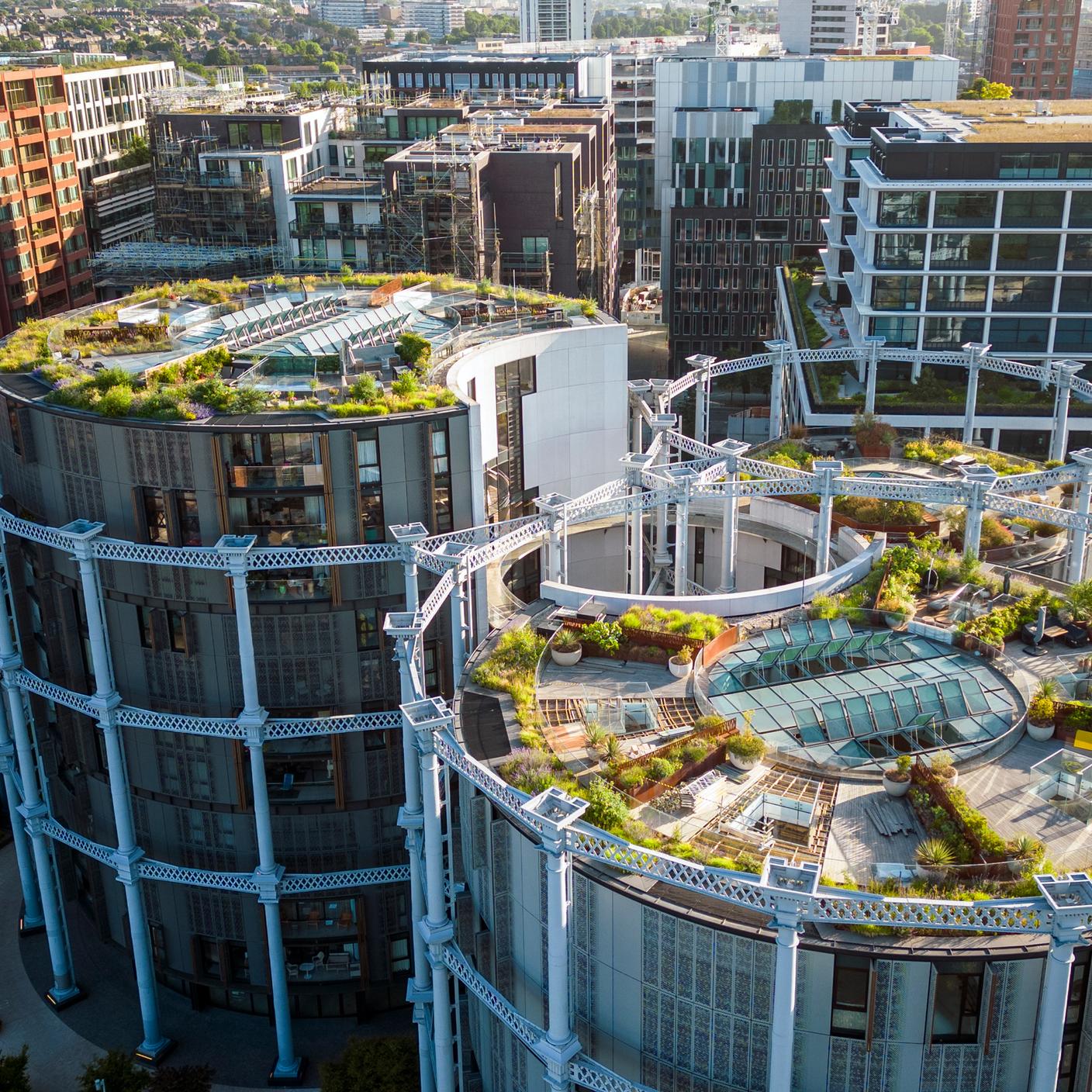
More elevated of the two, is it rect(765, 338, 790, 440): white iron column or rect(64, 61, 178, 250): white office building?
rect(64, 61, 178, 250): white office building

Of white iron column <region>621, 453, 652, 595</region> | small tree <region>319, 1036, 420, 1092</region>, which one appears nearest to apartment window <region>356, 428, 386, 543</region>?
white iron column <region>621, 453, 652, 595</region>

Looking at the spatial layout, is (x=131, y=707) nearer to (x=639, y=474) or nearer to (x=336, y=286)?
(x=639, y=474)

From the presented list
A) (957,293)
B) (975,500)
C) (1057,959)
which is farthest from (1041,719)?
(957,293)

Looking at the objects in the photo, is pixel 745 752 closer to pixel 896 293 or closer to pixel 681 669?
pixel 681 669

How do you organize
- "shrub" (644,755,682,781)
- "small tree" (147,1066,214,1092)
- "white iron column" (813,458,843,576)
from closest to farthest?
"shrub" (644,755,682,781)
"small tree" (147,1066,214,1092)
"white iron column" (813,458,843,576)

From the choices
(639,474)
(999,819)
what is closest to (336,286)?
(639,474)

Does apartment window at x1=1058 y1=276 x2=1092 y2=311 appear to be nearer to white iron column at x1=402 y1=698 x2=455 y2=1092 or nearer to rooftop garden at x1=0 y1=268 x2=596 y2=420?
rooftop garden at x1=0 y1=268 x2=596 y2=420
